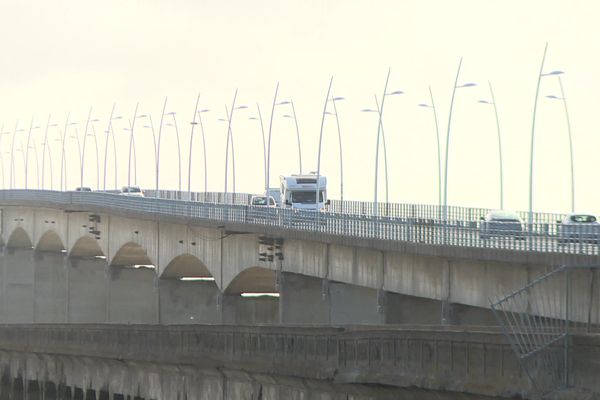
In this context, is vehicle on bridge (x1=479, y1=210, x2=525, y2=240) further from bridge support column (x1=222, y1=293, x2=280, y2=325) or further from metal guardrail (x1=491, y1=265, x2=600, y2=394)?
bridge support column (x1=222, y1=293, x2=280, y2=325)

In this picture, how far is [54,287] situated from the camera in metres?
135

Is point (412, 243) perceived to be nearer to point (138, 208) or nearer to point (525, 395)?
point (525, 395)

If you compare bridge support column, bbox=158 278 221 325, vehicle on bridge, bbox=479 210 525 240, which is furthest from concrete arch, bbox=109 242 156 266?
vehicle on bridge, bbox=479 210 525 240

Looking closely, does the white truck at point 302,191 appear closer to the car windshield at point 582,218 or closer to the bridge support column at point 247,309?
the bridge support column at point 247,309

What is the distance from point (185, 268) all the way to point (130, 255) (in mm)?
13847

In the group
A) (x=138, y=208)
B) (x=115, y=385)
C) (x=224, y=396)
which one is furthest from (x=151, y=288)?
(x=224, y=396)

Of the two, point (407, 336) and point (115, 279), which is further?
point (115, 279)

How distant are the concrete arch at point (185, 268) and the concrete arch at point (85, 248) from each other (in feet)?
62.7

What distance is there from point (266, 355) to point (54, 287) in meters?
83.3

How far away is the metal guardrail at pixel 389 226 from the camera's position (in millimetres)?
53397

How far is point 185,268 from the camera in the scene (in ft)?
334

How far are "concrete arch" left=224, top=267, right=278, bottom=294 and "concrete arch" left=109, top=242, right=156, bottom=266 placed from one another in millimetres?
17313

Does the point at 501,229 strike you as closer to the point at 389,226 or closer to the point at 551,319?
the point at 389,226

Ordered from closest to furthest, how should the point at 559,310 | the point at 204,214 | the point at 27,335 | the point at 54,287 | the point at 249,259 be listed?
the point at 559,310 < the point at 27,335 < the point at 249,259 < the point at 204,214 < the point at 54,287
